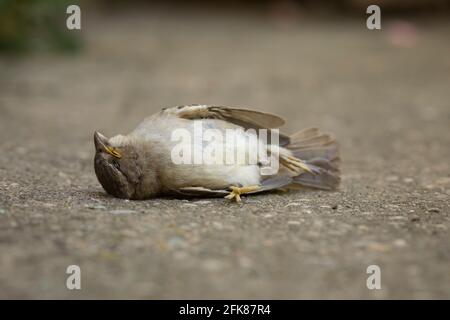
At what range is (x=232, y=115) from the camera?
3.87 m

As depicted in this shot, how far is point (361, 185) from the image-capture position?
427cm

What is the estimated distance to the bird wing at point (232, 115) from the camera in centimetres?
376

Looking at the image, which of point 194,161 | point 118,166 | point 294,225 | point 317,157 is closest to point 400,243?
point 294,225

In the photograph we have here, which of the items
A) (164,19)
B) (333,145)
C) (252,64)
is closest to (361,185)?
(333,145)

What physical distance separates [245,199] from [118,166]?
688 millimetres

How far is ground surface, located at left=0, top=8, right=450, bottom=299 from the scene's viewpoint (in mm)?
2652

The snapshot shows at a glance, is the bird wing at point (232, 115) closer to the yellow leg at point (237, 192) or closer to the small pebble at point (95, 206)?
the yellow leg at point (237, 192)

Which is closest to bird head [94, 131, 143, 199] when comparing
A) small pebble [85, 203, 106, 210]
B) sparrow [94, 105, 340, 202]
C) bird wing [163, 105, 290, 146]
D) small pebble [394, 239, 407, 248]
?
sparrow [94, 105, 340, 202]

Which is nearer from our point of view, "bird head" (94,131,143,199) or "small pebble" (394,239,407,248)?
"small pebble" (394,239,407,248)

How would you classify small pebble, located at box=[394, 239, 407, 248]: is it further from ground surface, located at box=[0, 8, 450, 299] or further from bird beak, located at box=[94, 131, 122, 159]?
bird beak, located at box=[94, 131, 122, 159]

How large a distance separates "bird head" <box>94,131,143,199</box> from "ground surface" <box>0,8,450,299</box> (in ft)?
0.30

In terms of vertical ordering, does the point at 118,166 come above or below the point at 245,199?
above

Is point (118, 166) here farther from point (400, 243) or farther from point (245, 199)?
point (400, 243)
